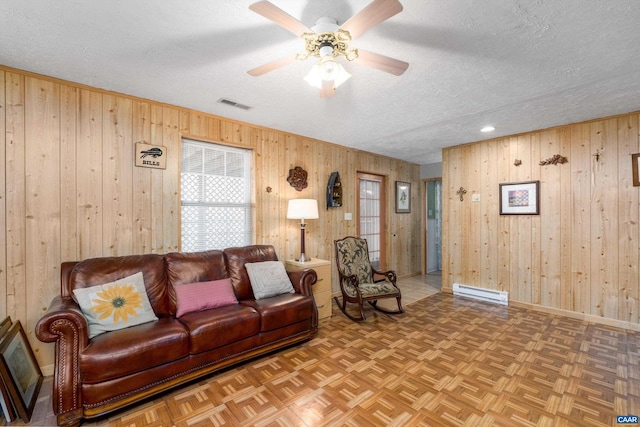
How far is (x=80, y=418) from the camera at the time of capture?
1.80 metres

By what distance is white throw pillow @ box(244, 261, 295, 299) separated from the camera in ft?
9.57

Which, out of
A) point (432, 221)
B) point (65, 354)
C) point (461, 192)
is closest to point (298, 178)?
point (461, 192)

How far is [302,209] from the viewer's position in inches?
143

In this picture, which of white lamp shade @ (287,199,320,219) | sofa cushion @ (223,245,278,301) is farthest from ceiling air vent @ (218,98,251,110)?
sofa cushion @ (223,245,278,301)

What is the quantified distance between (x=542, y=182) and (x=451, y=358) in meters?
2.84

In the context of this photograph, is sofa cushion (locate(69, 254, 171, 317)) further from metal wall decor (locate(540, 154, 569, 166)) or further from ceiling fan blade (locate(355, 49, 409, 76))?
metal wall decor (locate(540, 154, 569, 166))

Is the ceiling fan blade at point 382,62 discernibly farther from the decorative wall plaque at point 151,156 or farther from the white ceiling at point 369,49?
the decorative wall plaque at point 151,156

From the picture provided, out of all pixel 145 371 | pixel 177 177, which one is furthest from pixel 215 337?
pixel 177 177

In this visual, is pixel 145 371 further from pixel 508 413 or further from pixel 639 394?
pixel 639 394

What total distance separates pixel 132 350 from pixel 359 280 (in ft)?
9.28

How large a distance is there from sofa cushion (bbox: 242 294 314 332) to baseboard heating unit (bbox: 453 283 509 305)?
2937mm

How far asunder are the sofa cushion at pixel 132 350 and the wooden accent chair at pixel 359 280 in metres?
2.09

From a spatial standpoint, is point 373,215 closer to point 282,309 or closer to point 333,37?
point 282,309

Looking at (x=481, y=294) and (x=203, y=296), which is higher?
(x=203, y=296)
